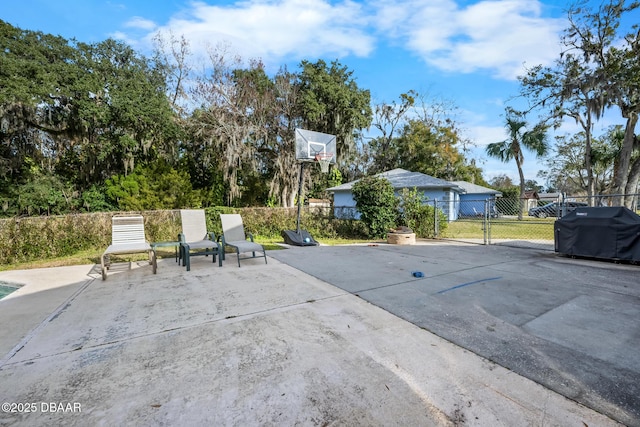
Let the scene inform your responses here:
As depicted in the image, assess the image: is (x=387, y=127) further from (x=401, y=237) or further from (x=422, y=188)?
(x=401, y=237)

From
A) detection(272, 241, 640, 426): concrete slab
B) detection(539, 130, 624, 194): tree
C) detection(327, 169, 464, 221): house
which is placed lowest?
detection(272, 241, 640, 426): concrete slab

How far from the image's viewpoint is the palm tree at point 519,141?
19.6 meters

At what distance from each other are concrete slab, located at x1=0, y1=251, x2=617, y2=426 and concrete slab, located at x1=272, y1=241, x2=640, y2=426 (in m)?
0.25

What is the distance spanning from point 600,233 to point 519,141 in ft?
56.5

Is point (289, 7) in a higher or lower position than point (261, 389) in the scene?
higher

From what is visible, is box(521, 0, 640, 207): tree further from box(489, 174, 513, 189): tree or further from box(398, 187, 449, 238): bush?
box(489, 174, 513, 189): tree

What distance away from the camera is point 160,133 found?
610 inches

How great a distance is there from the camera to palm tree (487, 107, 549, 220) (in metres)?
19.6

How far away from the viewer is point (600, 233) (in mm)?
6203

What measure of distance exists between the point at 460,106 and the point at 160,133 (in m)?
25.3

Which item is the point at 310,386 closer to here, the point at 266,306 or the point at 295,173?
the point at 266,306

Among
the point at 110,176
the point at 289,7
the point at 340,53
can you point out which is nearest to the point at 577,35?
the point at 340,53

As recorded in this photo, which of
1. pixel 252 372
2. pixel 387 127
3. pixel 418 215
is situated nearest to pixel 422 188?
pixel 418 215

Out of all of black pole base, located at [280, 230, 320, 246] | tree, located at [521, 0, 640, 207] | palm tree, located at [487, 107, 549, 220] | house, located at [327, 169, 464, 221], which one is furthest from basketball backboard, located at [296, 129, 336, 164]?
palm tree, located at [487, 107, 549, 220]
